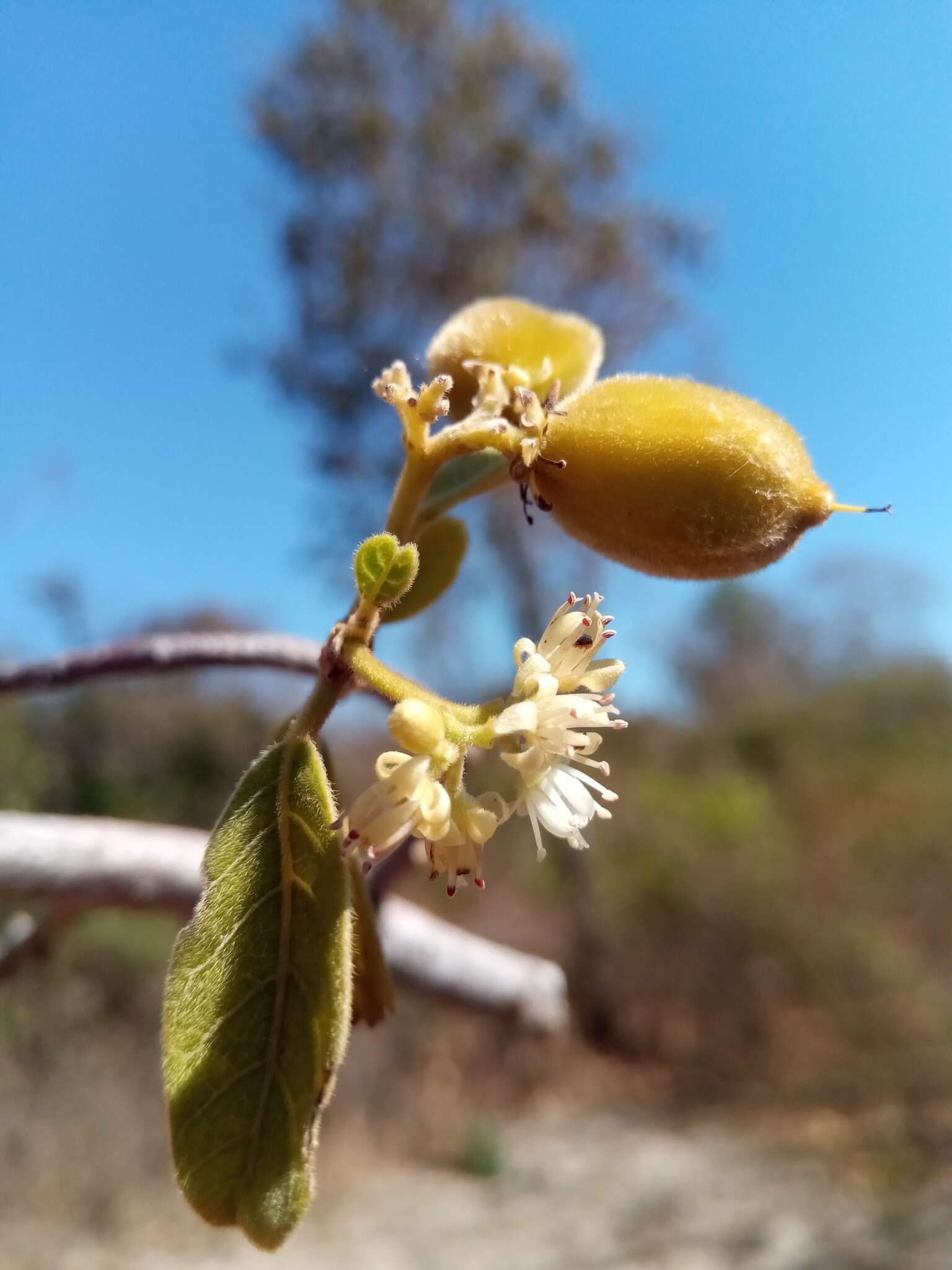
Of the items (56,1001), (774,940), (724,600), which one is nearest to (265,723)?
(56,1001)

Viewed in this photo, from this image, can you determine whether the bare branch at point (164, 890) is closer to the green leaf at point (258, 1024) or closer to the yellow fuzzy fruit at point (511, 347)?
the green leaf at point (258, 1024)

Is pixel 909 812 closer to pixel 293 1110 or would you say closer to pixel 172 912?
pixel 172 912

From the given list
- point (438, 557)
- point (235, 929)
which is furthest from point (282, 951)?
point (438, 557)

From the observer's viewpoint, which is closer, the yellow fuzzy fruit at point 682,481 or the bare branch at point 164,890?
the yellow fuzzy fruit at point 682,481

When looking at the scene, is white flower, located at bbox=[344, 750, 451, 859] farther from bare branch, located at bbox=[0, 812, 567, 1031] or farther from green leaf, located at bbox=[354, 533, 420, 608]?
bare branch, located at bbox=[0, 812, 567, 1031]

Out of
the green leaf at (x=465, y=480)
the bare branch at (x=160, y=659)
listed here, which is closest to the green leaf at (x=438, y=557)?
the green leaf at (x=465, y=480)

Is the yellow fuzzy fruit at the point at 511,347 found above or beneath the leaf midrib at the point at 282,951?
above

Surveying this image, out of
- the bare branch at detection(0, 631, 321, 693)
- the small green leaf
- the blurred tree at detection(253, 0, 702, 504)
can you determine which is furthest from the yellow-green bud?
the blurred tree at detection(253, 0, 702, 504)
